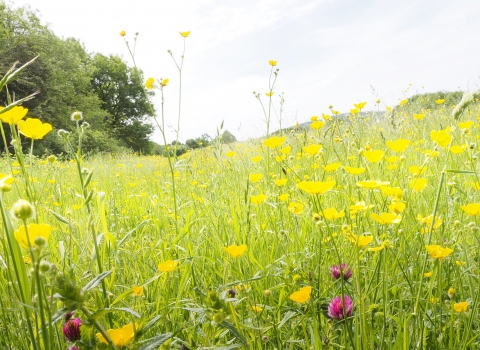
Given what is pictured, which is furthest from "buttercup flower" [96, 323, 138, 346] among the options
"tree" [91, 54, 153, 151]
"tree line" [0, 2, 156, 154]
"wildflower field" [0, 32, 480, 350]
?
"tree" [91, 54, 153, 151]

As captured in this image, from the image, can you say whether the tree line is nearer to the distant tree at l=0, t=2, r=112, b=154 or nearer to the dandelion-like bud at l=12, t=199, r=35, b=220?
the distant tree at l=0, t=2, r=112, b=154

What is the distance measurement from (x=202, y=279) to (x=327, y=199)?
886 millimetres

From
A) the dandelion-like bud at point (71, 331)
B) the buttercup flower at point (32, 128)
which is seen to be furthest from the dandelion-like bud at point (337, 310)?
the buttercup flower at point (32, 128)

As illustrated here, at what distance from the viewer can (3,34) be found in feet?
57.8

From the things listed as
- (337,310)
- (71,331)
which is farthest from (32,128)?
(337,310)

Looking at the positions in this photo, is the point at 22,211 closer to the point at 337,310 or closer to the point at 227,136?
the point at 337,310

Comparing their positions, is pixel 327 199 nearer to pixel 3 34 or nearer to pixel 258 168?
pixel 258 168

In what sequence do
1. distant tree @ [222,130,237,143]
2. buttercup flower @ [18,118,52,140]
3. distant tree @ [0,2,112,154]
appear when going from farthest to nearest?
distant tree @ [0,2,112,154], distant tree @ [222,130,237,143], buttercup flower @ [18,118,52,140]

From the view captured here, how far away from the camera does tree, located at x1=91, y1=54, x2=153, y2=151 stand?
87.5ft

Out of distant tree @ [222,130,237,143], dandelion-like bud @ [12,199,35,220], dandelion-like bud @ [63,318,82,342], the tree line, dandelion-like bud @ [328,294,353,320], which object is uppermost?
the tree line

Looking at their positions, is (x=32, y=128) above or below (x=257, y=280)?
above

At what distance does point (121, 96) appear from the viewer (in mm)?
27109

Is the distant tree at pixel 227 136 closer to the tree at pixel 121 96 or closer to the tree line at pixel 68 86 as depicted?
the tree line at pixel 68 86

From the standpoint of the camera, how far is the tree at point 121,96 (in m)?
26.7
